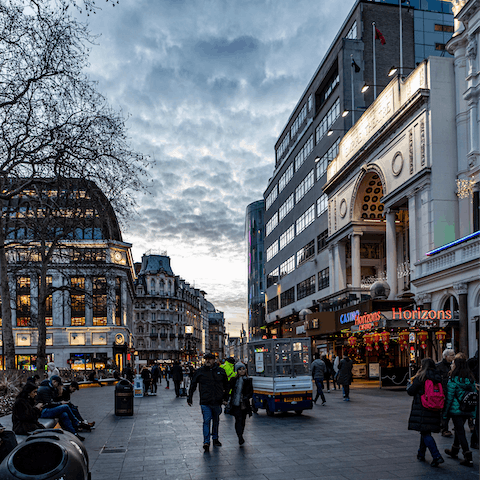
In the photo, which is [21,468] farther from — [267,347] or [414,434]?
[267,347]

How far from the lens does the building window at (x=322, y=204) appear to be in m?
51.5

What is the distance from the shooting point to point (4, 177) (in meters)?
18.4

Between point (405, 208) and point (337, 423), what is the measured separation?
2565cm

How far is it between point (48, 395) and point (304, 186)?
48.0 metres

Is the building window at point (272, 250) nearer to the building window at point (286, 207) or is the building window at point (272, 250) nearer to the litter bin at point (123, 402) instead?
the building window at point (286, 207)

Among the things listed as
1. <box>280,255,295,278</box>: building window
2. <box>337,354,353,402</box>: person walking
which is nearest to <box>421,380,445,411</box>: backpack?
<box>337,354,353,402</box>: person walking

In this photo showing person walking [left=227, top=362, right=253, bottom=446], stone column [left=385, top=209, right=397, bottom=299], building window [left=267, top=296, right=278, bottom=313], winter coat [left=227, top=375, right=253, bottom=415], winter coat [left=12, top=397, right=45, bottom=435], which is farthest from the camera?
building window [left=267, top=296, right=278, bottom=313]

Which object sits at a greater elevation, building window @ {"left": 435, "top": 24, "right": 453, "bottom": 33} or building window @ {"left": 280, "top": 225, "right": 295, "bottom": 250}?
building window @ {"left": 435, "top": 24, "right": 453, "bottom": 33}

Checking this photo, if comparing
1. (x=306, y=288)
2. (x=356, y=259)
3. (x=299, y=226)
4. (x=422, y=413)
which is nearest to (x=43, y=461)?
(x=422, y=413)

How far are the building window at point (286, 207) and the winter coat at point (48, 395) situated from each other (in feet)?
167

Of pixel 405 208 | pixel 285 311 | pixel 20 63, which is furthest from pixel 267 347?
pixel 285 311

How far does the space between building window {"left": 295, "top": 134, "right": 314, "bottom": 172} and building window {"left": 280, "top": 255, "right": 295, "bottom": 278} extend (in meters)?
9.83

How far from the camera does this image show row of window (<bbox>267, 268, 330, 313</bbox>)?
5191cm

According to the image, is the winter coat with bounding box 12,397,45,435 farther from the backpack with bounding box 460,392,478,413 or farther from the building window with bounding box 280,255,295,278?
the building window with bounding box 280,255,295,278
